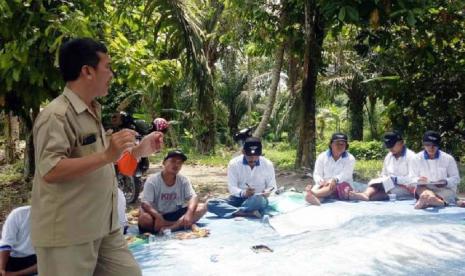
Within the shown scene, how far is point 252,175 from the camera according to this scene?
5.87m

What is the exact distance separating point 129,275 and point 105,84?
2.50 ft

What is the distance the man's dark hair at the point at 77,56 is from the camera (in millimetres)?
1973

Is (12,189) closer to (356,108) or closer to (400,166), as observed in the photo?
(400,166)

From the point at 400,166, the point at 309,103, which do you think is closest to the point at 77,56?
the point at 400,166

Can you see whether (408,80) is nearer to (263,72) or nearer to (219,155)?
(219,155)

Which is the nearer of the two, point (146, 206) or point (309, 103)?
point (146, 206)

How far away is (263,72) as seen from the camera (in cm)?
2070

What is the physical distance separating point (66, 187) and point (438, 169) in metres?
5.00

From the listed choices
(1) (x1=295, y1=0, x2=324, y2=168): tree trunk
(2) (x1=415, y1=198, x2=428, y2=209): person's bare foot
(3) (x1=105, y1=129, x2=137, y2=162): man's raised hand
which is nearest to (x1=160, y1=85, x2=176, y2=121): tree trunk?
(1) (x1=295, y1=0, x2=324, y2=168): tree trunk

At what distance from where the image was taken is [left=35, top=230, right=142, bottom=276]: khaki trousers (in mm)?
1922

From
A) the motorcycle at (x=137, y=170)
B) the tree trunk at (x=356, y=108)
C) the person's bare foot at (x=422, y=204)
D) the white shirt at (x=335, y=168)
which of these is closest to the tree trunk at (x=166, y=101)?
the motorcycle at (x=137, y=170)

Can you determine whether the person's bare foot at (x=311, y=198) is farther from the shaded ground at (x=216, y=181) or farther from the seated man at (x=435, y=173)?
the shaded ground at (x=216, y=181)

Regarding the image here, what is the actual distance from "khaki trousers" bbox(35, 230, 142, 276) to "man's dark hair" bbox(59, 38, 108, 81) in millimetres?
Answer: 638

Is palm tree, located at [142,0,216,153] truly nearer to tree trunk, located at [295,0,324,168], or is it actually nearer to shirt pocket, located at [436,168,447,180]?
shirt pocket, located at [436,168,447,180]
